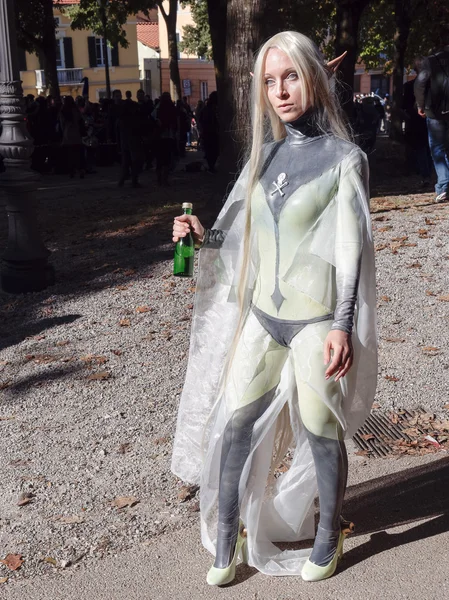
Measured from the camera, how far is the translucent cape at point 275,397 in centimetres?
288

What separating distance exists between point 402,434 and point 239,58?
234 inches

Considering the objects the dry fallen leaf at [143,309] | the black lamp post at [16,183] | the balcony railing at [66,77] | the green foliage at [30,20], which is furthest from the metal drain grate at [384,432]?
the balcony railing at [66,77]

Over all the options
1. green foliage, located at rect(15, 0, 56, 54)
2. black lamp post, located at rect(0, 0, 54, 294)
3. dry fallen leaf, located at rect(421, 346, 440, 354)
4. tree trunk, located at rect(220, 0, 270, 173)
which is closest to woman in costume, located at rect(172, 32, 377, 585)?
dry fallen leaf, located at rect(421, 346, 440, 354)

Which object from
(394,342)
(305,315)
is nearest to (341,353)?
(305,315)

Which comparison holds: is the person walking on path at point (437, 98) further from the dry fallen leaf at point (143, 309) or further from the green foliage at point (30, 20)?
the green foliage at point (30, 20)

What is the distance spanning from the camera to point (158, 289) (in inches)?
308

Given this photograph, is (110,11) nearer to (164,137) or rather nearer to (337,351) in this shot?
(164,137)

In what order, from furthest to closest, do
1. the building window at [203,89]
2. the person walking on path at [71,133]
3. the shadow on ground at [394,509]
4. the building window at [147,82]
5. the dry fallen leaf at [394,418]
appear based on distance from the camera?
the building window at [203,89] → the building window at [147,82] → the person walking on path at [71,133] → the dry fallen leaf at [394,418] → the shadow on ground at [394,509]

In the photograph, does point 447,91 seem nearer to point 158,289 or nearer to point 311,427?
point 158,289

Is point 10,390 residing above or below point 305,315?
below

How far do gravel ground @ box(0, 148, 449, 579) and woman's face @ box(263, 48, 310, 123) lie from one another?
194 cm

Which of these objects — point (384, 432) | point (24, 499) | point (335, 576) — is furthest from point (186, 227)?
point (384, 432)

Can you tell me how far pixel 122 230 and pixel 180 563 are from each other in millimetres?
7897

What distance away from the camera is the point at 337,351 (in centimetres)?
277
